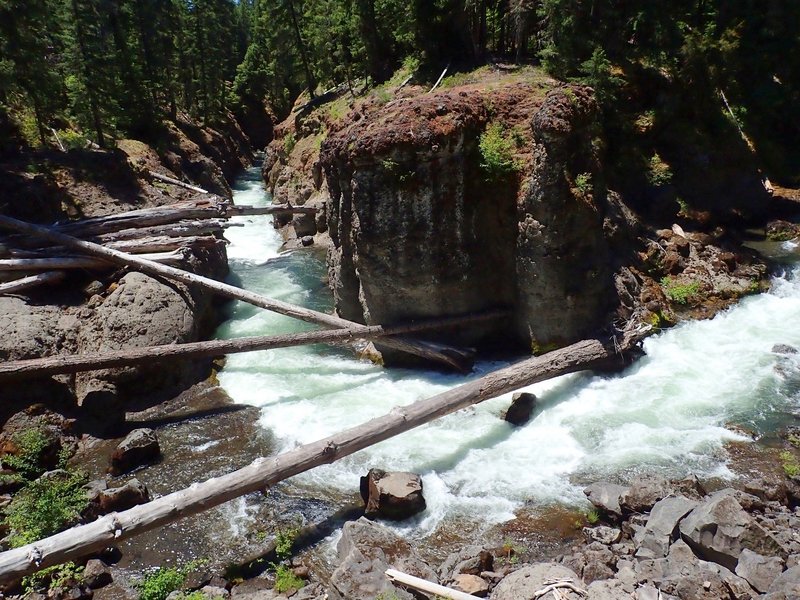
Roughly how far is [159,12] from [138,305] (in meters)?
34.5

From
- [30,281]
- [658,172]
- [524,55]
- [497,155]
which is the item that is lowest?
[30,281]

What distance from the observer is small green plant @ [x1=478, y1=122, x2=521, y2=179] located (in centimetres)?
1517

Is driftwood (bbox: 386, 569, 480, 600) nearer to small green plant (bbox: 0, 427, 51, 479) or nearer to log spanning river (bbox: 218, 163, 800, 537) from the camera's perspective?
log spanning river (bbox: 218, 163, 800, 537)

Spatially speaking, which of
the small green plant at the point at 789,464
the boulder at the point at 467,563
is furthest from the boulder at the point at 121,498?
the small green plant at the point at 789,464

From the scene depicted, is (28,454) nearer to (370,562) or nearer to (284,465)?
(284,465)

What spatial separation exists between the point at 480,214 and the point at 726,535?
10.4 m

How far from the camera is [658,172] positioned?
24.0 m

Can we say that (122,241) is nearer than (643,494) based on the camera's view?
No

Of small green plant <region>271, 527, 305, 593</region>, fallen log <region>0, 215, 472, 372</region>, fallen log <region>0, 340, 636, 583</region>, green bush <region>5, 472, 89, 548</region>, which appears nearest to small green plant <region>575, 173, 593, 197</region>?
fallen log <region>0, 340, 636, 583</region>

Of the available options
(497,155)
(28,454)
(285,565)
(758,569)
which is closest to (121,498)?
(28,454)

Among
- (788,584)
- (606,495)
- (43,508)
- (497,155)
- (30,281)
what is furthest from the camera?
(30,281)

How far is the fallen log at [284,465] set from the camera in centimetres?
883

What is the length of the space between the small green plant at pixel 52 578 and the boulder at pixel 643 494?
34.1 feet

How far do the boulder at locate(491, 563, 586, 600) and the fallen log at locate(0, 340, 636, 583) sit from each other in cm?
453
